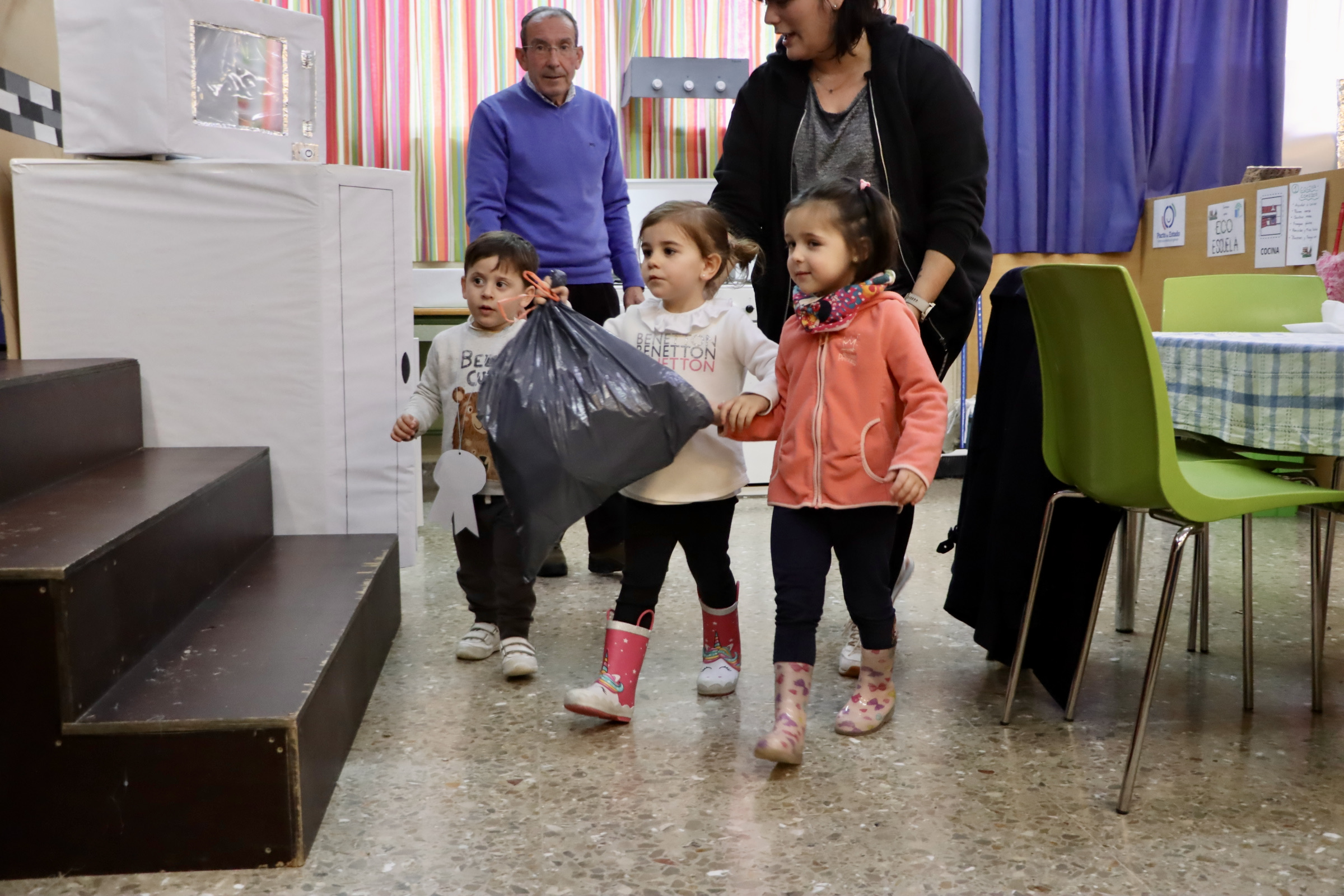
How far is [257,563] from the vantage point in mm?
1917

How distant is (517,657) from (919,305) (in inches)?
35.9

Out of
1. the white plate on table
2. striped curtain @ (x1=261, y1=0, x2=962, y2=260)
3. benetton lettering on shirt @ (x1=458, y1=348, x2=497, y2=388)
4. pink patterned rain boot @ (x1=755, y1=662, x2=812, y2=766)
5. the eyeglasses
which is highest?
striped curtain @ (x1=261, y1=0, x2=962, y2=260)

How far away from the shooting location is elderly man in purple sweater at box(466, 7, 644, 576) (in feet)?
8.65

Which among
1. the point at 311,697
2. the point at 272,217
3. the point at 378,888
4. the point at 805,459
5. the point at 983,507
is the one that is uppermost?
the point at 272,217

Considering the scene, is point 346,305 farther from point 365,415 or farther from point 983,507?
point 983,507

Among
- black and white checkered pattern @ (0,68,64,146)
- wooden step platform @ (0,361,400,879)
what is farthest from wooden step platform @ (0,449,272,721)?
black and white checkered pattern @ (0,68,64,146)

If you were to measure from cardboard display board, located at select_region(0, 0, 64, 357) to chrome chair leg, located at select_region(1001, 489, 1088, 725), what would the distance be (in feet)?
6.15

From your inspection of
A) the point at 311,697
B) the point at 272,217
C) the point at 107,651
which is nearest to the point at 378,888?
the point at 311,697

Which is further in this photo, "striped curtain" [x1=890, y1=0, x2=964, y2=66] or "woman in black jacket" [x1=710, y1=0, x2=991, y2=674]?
"striped curtain" [x1=890, y1=0, x2=964, y2=66]

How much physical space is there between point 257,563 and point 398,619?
341 millimetres

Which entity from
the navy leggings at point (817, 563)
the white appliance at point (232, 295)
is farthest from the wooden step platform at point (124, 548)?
the navy leggings at point (817, 563)

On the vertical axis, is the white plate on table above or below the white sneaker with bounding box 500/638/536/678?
above

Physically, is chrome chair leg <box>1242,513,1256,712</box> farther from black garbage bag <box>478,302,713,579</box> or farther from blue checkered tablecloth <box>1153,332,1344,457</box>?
black garbage bag <box>478,302,713,579</box>

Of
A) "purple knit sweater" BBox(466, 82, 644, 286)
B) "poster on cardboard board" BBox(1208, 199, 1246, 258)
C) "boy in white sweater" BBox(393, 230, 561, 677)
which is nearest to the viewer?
"boy in white sweater" BBox(393, 230, 561, 677)
